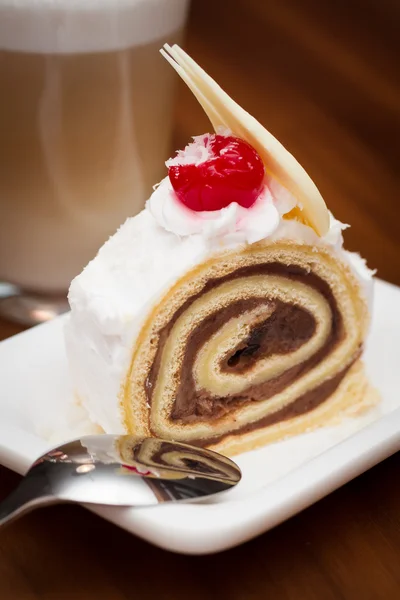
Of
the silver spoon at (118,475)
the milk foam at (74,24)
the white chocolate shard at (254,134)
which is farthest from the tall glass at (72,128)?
the silver spoon at (118,475)

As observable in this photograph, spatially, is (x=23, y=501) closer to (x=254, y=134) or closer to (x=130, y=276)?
(x=130, y=276)

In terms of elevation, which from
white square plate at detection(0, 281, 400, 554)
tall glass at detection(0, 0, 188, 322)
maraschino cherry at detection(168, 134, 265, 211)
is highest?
tall glass at detection(0, 0, 188, 322)

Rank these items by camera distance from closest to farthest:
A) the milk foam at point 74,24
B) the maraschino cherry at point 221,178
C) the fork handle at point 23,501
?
the fork handle at point 23,501
the maraschino cherry at point 221,178
the milk foam at point 74,24

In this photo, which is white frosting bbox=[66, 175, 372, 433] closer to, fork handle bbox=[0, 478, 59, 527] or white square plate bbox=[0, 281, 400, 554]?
white square plate bbox=[0, 281, 400, 554]

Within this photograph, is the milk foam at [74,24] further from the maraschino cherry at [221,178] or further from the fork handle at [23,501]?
the fork handle at [23,501]

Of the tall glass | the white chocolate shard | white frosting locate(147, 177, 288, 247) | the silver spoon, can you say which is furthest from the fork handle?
the tall glass

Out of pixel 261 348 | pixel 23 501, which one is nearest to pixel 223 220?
pixel 261 348

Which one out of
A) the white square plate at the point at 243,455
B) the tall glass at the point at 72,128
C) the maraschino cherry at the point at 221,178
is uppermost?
the tall glass at the point at 72,128

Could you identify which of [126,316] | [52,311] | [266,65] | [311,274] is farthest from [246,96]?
[126,316]
